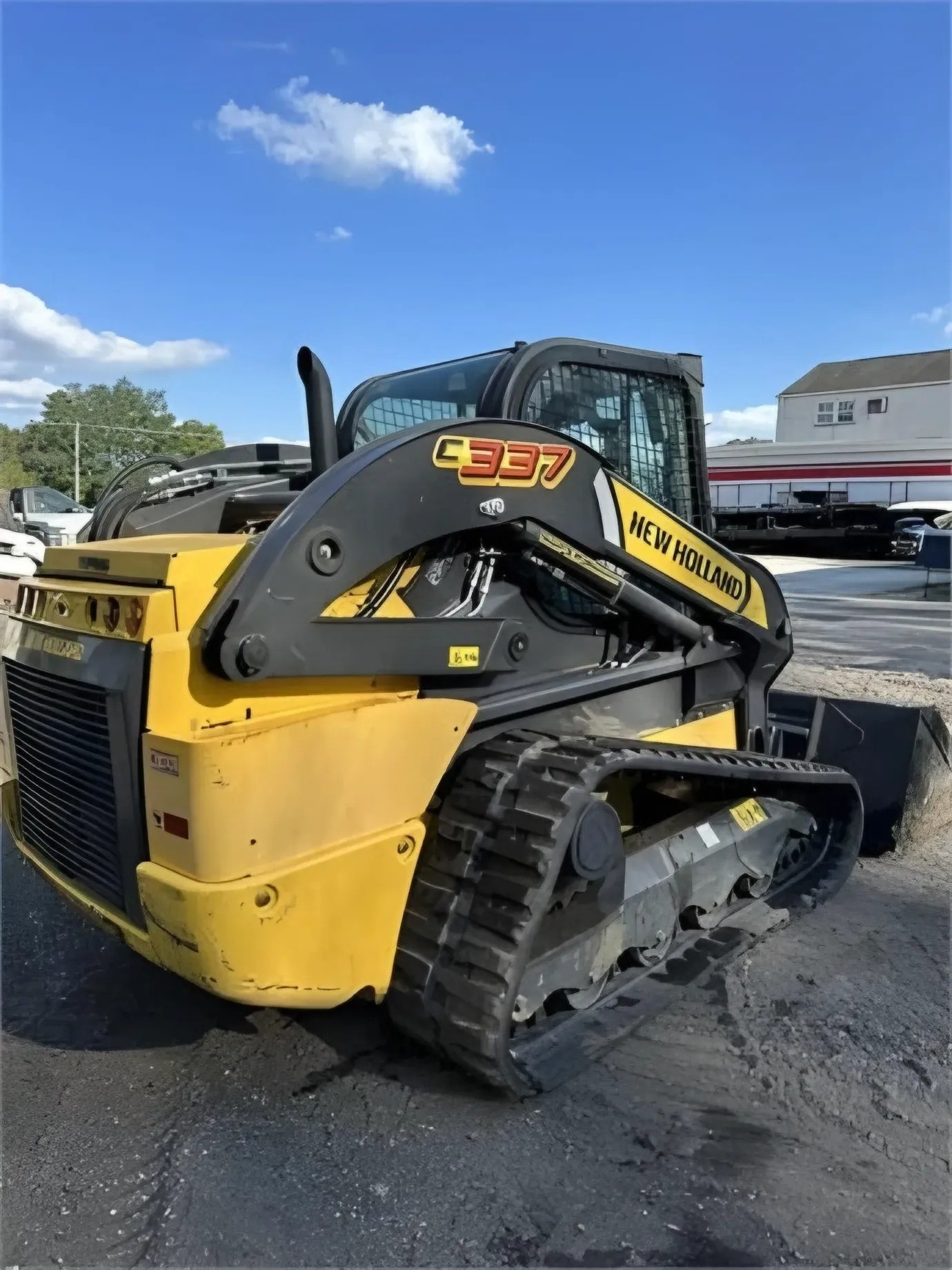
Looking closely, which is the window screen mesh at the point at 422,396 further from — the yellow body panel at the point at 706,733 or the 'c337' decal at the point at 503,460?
the yellow body panel at the point at 706,733

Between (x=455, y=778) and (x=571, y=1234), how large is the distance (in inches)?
46.3

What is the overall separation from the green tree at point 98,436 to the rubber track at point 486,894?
48.1 metres

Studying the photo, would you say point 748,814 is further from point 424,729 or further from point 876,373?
point 876,373

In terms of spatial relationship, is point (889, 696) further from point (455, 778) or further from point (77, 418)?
point (77, 418)

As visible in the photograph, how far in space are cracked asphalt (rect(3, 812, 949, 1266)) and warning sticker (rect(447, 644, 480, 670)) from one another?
47.0 inches

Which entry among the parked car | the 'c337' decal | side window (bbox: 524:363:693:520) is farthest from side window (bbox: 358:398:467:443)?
the parked car

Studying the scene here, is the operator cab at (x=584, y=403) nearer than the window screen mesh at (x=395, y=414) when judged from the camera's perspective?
Yes

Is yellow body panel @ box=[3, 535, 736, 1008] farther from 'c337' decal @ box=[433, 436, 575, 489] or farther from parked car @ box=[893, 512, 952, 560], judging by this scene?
parked car @ box=[893, 512, 952, 560]

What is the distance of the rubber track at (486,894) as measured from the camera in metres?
2.46

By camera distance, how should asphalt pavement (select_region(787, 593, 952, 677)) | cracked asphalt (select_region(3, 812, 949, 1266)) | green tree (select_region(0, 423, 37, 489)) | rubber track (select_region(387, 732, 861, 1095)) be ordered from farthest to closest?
green tree (select_region(0, 423, 37, 489)), asphalt pavement (select_region(787, 593, 952, 677)), rubber track (select_region(387, 732, 861, 1095)), cracked asphalt (select_region(3, 812, 949, 1266))

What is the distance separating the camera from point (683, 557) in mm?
3475

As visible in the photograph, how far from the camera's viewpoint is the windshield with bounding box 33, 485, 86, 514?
17562mm

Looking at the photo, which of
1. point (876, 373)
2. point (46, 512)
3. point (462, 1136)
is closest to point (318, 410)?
point (462, 1136)

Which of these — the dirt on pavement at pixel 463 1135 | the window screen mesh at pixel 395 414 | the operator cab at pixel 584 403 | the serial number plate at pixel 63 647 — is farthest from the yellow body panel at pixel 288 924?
the window screen mesh at pixel 395 414
